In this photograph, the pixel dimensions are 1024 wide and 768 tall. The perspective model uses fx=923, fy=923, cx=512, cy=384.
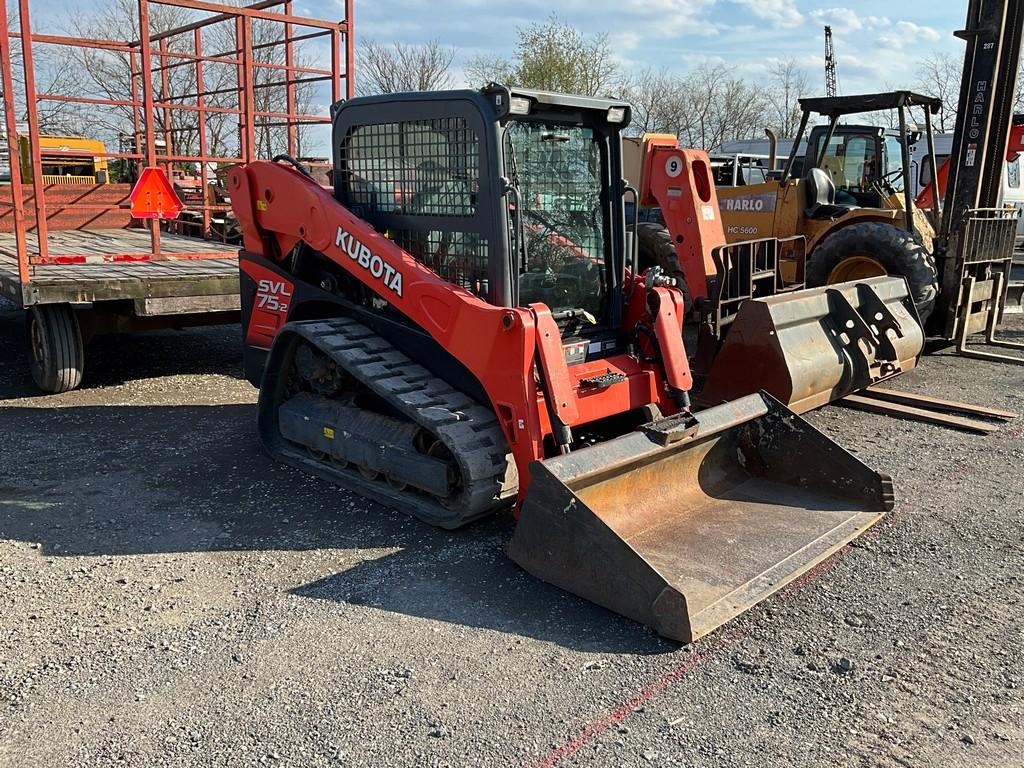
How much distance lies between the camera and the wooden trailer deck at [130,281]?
6762mm

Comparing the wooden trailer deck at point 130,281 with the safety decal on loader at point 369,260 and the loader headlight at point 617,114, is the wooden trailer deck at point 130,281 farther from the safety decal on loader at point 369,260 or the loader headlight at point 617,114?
the loader headlight at point 617,114

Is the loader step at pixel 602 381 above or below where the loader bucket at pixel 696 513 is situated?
above

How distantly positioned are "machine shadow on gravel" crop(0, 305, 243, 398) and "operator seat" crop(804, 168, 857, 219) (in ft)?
20.2

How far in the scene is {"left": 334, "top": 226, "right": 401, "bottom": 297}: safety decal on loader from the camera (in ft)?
16.3

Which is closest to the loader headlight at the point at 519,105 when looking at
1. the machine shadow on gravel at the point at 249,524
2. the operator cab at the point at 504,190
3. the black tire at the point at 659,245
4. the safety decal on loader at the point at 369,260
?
the operator cab at the point at 504,190

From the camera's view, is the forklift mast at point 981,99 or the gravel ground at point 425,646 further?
the forklift mast at point 981,99

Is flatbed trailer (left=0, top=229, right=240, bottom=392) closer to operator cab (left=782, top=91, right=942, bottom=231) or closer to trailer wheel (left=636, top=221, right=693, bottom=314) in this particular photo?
trailer wheel (left=636, top=221, right=693, bottom=314)

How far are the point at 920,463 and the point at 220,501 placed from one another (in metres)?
4.27

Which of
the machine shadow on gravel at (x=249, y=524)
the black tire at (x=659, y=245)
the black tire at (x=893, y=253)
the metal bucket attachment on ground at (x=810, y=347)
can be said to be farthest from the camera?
the black tire at (x=659, y=245)

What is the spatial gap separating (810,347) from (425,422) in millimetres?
3125

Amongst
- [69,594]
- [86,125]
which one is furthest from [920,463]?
[86,125]

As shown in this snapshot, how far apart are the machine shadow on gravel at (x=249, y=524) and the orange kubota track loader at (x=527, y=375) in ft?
0.46

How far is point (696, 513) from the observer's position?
14.9 ft

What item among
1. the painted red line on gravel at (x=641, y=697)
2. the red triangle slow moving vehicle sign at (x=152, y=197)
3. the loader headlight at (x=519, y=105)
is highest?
the loader headlight at (x=519, y=105)
